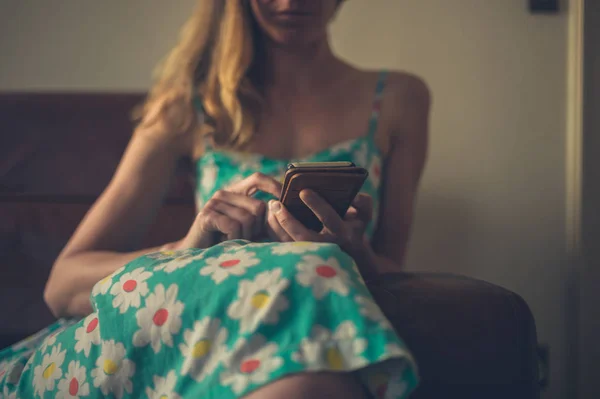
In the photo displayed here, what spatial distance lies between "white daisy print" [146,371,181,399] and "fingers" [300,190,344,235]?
0.77ft

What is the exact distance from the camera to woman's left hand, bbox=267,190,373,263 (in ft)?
2.01

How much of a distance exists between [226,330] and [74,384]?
18cm

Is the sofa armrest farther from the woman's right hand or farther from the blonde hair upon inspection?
the blonde hair

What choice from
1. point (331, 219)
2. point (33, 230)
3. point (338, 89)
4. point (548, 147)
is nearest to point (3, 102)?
point (33, 230)

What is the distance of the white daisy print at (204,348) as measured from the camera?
0.45 meters

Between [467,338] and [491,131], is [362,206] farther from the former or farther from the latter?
[491,131]

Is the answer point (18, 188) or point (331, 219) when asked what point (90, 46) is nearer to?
point (18, 188)

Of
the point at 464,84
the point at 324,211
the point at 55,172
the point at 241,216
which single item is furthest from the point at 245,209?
the point at 464,84

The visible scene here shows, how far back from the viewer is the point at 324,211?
0.62m

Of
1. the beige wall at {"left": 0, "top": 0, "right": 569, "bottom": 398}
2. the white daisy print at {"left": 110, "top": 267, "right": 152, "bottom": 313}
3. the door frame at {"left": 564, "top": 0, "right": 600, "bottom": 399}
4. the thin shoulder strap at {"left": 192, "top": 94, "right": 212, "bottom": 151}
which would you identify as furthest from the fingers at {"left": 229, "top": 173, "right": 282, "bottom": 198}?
the door frame at {"left": 564, "top": 0, "right": 600, "bottom": 399}

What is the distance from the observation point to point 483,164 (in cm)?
133

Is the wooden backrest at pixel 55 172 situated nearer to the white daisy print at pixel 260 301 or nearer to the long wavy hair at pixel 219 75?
the long wavy hair at pixel 219 75

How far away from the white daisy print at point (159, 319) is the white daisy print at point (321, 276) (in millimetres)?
116

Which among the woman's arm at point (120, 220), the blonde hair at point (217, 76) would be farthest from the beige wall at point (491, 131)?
the woman's arm at point (120, 220)
